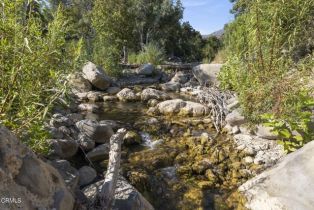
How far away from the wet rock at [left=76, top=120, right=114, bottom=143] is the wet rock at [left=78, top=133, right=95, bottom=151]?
0.85 ft

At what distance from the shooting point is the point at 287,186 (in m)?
5.12

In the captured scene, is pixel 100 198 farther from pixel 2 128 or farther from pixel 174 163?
pixel 174 163

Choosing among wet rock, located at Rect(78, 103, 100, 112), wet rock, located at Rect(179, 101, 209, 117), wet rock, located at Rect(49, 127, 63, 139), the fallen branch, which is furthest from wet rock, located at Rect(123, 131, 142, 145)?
the fallen branch

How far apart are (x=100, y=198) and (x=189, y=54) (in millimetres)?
42839

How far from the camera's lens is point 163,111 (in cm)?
1194

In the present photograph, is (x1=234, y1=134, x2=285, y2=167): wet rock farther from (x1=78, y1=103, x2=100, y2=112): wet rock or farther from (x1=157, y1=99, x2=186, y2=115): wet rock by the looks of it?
(x1=78, y1=103, x2=100, y2=112): wet rock

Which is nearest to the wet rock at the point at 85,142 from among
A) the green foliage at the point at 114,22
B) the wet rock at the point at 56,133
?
the wet rock at the point at 56,133

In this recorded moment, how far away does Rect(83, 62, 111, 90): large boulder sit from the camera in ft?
52.9

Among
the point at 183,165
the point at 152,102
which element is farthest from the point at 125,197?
the point at 152,102

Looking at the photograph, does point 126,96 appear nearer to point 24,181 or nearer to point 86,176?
point 86,176

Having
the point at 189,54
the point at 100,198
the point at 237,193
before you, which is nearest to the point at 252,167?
the point at 237,193

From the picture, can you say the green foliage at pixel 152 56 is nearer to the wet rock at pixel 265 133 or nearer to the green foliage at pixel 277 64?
the green foliage at pixel 277 64

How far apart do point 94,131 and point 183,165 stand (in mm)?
A: 2571

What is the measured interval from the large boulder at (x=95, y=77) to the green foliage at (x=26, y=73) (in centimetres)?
1208
